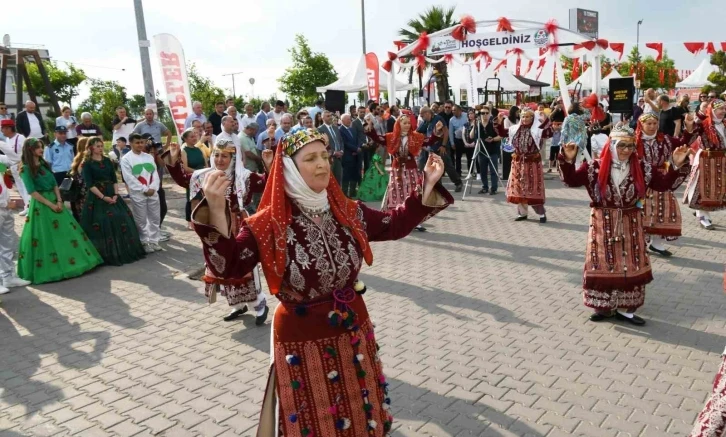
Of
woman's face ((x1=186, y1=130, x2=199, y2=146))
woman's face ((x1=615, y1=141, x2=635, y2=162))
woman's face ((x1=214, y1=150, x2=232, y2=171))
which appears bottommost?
woman's face ((x1=615, y1=141, x2=635, y2=162))

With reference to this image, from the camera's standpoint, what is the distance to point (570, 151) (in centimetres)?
514

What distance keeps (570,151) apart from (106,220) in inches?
252

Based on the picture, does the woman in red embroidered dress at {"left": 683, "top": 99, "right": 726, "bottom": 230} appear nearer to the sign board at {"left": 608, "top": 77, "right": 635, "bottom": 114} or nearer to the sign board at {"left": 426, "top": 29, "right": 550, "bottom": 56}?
the sign board at {"left": 426, "top": 29, "right": 550, "bottom": 56}

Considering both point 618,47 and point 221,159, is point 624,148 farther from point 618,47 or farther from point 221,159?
point 618,47

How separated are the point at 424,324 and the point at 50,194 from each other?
5.38 m

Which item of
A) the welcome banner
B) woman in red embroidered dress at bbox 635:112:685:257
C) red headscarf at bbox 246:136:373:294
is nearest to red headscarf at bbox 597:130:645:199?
woman in red embroidered dress at bbox 635:112:685:257

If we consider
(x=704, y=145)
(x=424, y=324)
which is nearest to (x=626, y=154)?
(x=424, y=324)

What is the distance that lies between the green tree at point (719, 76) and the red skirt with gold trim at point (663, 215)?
1059 inches

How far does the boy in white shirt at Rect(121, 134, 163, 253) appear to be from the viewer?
8.75 meters

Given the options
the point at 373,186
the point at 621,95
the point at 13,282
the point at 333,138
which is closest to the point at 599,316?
the point at 13,282

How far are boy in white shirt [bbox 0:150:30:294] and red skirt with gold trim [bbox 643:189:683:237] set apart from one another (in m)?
8.00

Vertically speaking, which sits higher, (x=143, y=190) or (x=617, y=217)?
(x=143, y=190)

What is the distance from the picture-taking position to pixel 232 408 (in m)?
4.25

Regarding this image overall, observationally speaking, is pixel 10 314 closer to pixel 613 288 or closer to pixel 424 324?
pixel 424 324
